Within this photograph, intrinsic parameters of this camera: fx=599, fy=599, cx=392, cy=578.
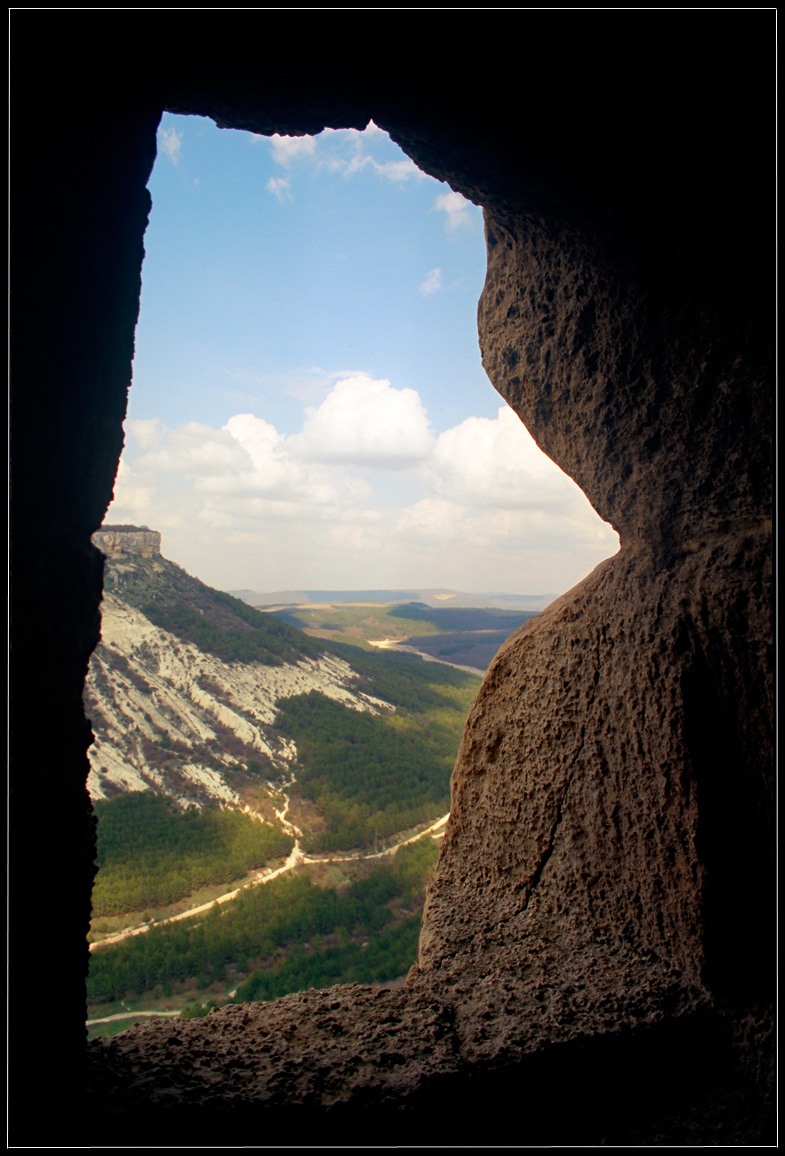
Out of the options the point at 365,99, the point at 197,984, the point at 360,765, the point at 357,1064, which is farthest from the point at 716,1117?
the point at 360,765

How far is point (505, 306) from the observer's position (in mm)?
3682

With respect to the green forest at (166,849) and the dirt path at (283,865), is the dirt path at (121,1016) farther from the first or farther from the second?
the green forest at (166,849)

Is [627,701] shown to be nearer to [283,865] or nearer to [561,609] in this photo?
[561,609]

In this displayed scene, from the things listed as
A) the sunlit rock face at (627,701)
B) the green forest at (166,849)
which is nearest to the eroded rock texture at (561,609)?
the sunlit rock face at (627,701)

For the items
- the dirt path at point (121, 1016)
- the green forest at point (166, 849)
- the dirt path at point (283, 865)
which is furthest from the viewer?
the green forest at point (166, 849)

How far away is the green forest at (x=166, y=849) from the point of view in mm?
14602

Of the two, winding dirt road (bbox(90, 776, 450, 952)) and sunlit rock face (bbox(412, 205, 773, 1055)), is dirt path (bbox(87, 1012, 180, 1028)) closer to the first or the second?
winding dirt road (bbox(90, 776, 450, 952))

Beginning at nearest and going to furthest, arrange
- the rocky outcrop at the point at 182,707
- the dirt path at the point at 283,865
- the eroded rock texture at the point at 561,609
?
the eroded rock texture at the point at 561,609
the dirt path at the point at 283,865
the rocky outcrop at the point at 182,707

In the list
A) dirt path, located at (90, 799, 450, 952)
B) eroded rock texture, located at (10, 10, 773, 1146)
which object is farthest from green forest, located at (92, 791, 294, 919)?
eroded rock texture, located at (10, 10, 773, 1146)

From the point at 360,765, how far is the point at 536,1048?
18027 mm

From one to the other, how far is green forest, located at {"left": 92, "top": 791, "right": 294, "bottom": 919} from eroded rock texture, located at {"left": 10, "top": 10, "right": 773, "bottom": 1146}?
45.4ft

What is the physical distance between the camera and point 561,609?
11.9 ft

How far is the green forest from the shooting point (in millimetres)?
14602

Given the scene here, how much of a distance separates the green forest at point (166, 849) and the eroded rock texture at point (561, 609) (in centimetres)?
1384
